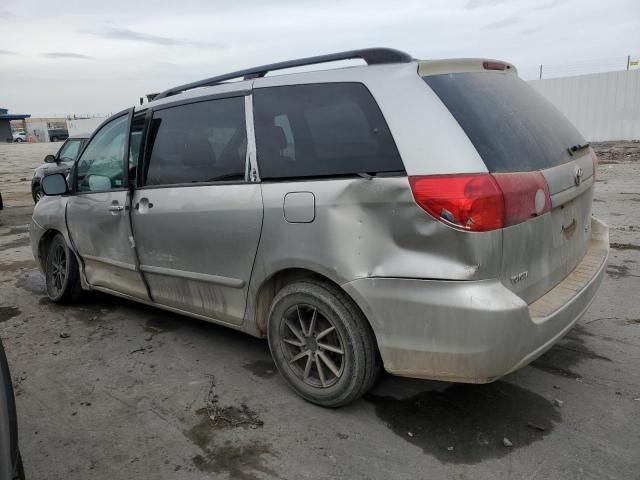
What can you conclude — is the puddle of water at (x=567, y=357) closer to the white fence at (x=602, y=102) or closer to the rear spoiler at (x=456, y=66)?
the rear spoiler at (x=456, y=66)

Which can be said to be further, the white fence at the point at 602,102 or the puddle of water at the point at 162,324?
the white fence at the point at 602,102

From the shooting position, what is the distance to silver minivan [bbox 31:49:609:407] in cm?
229

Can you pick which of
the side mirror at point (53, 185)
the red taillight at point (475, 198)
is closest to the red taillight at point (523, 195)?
the red taillight at point (475, 198)

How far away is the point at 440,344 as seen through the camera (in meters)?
2.35

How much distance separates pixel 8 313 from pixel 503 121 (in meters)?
4.51

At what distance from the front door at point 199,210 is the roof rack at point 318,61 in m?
0.23

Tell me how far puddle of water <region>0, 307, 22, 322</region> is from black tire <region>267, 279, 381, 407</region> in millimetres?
2917

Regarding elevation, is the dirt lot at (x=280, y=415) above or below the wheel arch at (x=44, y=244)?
below

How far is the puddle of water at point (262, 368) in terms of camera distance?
11.0 ft

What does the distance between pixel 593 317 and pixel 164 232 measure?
3.27 m

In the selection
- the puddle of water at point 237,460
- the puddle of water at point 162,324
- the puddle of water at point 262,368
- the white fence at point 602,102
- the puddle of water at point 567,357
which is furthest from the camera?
the white fence at point 602,102

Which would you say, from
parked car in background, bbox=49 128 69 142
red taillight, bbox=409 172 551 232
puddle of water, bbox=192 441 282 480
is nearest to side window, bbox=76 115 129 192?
puddle of water, bbox=192 441 282 480

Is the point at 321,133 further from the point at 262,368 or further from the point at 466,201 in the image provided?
the point at 262,368

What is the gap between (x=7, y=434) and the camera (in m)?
1.78
